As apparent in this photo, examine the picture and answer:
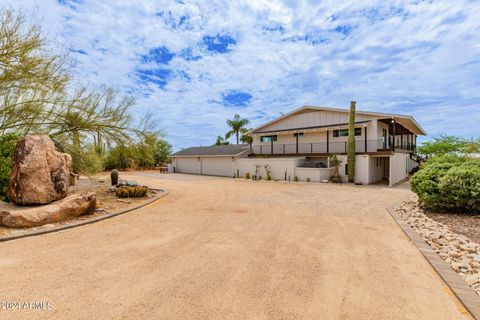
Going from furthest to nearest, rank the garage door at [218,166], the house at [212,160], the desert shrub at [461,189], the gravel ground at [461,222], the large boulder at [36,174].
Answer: the garage door at [218,166], the house at [212,160], the desert shrub at [461,189], the large boulder at [36,174], the gravel ground at [461,222]

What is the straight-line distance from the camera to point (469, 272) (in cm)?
387

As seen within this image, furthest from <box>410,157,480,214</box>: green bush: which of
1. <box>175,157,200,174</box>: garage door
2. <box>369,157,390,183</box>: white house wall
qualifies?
<box>175,157,200,174</box>: garage door

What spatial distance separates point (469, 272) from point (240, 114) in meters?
35.2

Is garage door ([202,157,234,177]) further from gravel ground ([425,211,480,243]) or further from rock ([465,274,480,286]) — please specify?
rock ([465,274,480,286])

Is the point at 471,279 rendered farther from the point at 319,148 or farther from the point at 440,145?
the point at 440,145

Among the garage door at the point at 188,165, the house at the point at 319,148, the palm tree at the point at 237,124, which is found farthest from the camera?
the palm tree at the point at 237,124

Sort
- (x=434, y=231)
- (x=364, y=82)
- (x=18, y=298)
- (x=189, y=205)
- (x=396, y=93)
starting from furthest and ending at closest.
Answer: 1. (x=396, y=93)
2. (x=364, y=82)
3. (x=189, y=205)
4. (x=434, y=231)
5. (x=18, y=298)

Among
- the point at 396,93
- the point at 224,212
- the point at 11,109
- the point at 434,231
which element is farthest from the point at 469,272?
the point at 396,93

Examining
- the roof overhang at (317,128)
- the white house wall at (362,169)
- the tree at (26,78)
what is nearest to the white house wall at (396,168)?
the white house wall at (362,169)

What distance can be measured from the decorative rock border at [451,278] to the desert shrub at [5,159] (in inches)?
456

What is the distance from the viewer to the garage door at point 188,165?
98.3 feet

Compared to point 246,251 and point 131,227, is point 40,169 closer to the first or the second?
point 131,227

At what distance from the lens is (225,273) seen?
12.6ft

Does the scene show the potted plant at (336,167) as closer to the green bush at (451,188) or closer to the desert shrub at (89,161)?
the green bush at (451,188)
